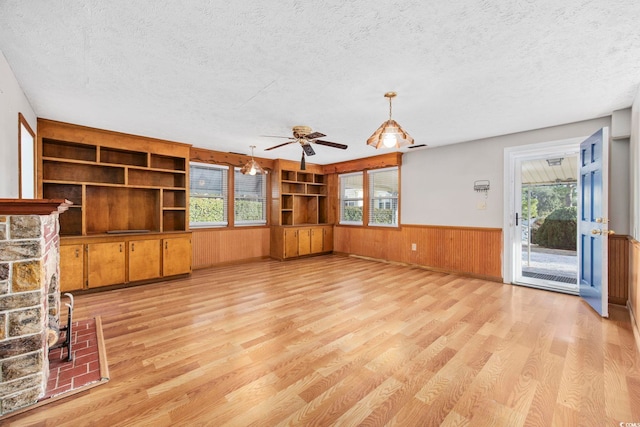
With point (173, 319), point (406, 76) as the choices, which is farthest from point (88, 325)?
point (406, 76)

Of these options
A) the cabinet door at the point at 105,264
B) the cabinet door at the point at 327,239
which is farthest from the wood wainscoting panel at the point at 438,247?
the cabinet door at the point at 105,264

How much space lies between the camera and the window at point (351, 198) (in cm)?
700

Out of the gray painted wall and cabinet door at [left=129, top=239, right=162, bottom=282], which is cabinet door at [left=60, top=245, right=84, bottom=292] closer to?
cabinet door at [left=129, top=239, right=162, bottom=282]

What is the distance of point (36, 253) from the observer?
173 cm

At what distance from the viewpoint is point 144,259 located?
4.39m

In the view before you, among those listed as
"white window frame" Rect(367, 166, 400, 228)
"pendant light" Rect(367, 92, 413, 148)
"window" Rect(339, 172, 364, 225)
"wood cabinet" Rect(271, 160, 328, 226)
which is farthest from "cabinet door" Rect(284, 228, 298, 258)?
"pendant light" Rect(367, 92, 413, 148)

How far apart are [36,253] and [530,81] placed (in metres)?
4.12

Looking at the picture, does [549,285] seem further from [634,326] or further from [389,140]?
[389,140]

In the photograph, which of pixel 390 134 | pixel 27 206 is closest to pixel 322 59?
pixel 390 134

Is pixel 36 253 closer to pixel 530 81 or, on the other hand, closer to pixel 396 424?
pixel 396 424

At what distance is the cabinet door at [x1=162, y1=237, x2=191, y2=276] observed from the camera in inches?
181

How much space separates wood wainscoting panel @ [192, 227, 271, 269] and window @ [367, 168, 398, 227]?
259 cm

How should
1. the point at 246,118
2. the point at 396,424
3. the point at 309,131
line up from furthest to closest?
the point at 309,131
the point at 246,118
the point at 396,424

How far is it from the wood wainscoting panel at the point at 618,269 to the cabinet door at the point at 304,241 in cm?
519
